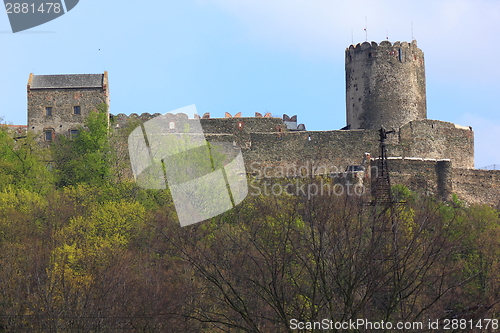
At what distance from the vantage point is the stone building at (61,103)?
54.8m

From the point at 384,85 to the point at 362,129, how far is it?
3.05m

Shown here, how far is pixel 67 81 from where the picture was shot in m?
56.3

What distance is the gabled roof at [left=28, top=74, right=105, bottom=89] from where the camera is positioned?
5588 centimetres

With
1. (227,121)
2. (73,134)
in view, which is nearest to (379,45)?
(227,121)

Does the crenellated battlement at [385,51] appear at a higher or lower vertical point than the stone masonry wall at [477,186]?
higher

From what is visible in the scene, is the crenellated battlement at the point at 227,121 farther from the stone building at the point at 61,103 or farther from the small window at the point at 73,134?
the small window at the point at 73,134

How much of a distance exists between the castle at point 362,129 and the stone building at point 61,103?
0.19 ft

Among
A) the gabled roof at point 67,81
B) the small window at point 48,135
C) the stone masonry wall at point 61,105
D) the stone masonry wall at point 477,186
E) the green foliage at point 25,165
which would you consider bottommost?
the stone masonry wall at point 477,186

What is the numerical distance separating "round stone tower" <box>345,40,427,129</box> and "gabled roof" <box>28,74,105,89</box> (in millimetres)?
14690

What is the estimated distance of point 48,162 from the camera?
52375 millimetres

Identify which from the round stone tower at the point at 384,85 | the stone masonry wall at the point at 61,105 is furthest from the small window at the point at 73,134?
the round stone tower at the point at 384,85

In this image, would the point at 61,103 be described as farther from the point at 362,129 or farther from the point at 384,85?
the point at 384,85

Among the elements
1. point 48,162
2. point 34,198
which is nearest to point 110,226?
point 34,198

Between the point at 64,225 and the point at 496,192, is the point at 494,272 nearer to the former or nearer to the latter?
the point at 496,192
